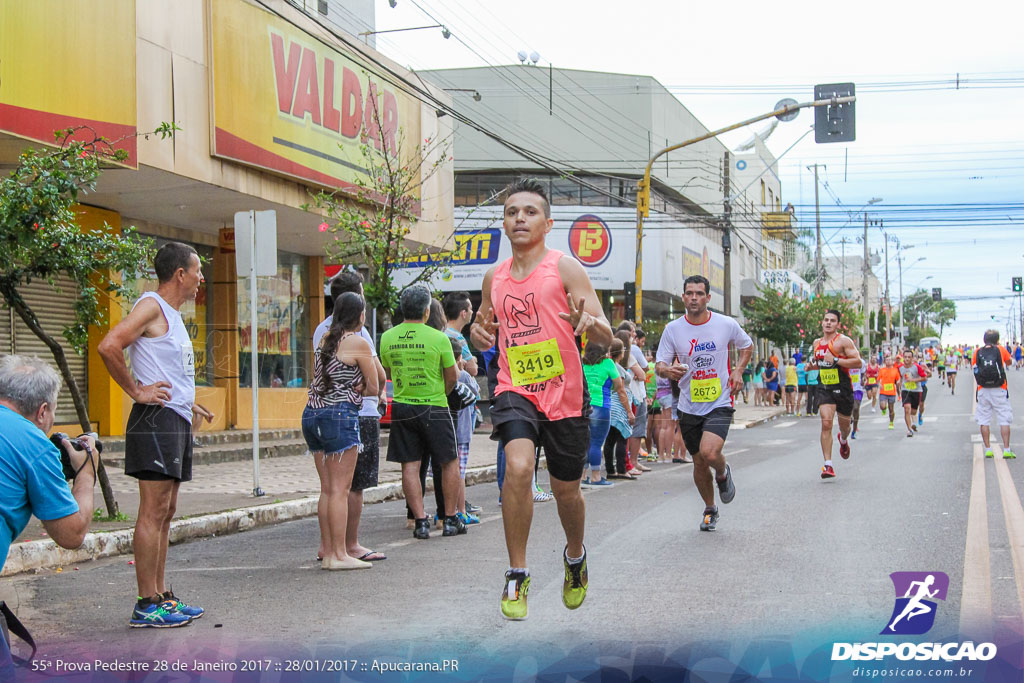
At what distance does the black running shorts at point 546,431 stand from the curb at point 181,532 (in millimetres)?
2671

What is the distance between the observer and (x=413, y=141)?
1978cm

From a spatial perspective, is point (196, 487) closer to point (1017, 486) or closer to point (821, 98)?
point (1017, 486)

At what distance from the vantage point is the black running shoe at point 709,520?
27.1 ft

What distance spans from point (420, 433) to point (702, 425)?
2.22 metres

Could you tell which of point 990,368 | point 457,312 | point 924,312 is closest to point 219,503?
point 457,312

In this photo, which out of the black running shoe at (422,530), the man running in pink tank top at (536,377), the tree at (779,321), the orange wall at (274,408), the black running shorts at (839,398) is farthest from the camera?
the tree at (779,321)

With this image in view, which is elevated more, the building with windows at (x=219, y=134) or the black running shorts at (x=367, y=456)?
the building with windows at (x=219, y=134)

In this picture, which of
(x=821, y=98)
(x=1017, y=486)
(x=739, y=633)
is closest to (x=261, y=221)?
(x=739, y=633)

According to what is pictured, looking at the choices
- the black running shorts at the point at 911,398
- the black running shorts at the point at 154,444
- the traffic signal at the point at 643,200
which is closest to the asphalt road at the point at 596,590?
the black running shorts at the point at 154,444

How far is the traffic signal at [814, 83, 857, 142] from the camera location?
20.0 meters

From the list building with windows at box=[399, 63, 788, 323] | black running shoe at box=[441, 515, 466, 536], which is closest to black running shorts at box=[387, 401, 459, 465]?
black running shoe at box=[441, 515, 466, 536]

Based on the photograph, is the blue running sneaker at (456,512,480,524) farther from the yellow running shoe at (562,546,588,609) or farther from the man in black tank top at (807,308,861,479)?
the man in black tank top at (807,308,861,479)

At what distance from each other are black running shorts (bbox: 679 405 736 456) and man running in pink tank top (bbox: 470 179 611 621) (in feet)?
11.0

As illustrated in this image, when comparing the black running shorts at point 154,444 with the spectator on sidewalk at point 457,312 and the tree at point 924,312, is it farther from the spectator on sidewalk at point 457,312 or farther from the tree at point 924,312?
the tree at point 924,312
